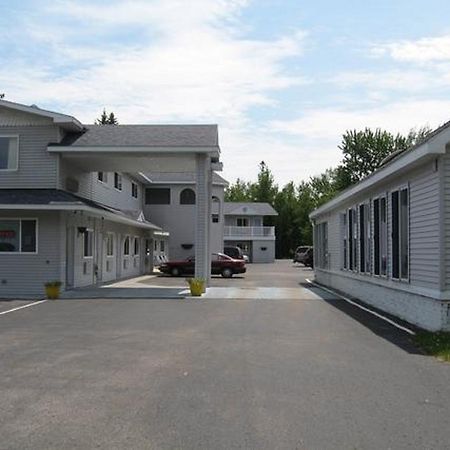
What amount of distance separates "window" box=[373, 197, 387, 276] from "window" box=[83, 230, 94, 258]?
474 inches

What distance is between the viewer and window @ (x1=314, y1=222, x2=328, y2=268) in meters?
29.8

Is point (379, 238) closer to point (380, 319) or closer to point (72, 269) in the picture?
point (380, 319)

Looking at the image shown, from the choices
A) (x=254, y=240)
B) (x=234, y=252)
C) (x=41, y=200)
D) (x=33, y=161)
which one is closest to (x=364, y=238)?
(x=41, y=200)

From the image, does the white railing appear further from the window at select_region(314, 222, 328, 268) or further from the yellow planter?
the yellow planter

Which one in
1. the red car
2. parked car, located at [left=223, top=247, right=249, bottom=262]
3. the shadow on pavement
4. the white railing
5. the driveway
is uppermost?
the white railing

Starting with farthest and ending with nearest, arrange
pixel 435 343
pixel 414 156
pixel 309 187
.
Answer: pixel 309 187 < pixel 414 156 < pixel 435 343

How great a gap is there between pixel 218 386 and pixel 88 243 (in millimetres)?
19279

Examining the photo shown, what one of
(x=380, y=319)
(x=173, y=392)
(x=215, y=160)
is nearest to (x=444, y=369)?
(x=173, y=392)

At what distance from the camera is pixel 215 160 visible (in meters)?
27.7

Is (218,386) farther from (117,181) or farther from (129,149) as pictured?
(117,181)

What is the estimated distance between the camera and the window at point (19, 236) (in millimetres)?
22922

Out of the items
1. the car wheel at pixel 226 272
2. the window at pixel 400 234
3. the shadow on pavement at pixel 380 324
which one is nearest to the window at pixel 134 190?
the car wheel at pixel 226 272

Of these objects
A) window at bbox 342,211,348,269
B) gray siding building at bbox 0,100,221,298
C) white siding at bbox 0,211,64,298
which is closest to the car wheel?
gray siding building at bbox 0,100,221,298

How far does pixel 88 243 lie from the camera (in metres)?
26.6
